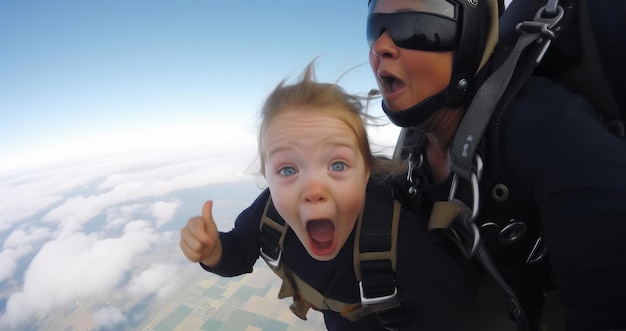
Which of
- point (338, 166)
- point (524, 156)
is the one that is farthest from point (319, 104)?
point (524, 156)

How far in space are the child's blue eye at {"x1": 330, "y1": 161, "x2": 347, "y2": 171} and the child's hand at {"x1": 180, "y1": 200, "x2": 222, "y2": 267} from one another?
0.42 metres

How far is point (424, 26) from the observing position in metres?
0.95

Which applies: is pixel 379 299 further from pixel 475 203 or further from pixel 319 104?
pixel 319 104

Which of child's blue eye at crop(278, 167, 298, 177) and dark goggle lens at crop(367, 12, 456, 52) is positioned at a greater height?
dark goggle lens at crop(367, 12, 456, 52)

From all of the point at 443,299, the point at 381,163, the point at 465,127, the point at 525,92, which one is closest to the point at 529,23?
the point at 525,92

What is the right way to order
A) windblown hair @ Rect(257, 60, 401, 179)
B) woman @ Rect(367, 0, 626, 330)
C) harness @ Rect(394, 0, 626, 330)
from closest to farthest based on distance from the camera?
woman @ Rect(367, 0, 626, 330) < harness @ Rect(394, 0, 626, 330) < windblown hair @ Rect(257, 60, 401, 179)

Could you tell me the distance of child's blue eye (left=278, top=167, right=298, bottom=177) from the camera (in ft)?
2.83

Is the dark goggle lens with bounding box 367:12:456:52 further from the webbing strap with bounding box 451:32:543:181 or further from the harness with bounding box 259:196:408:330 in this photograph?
the harness with bounding box 259:196:408:330

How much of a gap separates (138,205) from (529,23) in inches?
2384

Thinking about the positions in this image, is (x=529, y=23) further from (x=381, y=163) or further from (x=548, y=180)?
(x=381, y=163)

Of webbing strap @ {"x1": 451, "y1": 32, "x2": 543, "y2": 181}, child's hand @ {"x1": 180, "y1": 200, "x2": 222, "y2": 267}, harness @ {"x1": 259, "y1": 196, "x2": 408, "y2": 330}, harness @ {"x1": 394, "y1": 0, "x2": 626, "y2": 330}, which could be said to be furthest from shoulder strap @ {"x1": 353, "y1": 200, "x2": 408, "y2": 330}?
child's hand @ {"x1": 180, "y1": 200, "x2": 222, "y2": 267}

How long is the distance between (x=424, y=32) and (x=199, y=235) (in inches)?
39.0

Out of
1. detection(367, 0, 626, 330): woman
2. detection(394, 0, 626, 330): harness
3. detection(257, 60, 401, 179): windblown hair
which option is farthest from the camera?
detection(257, 60, 401, 179): windblown hair

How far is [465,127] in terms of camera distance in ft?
2.80
